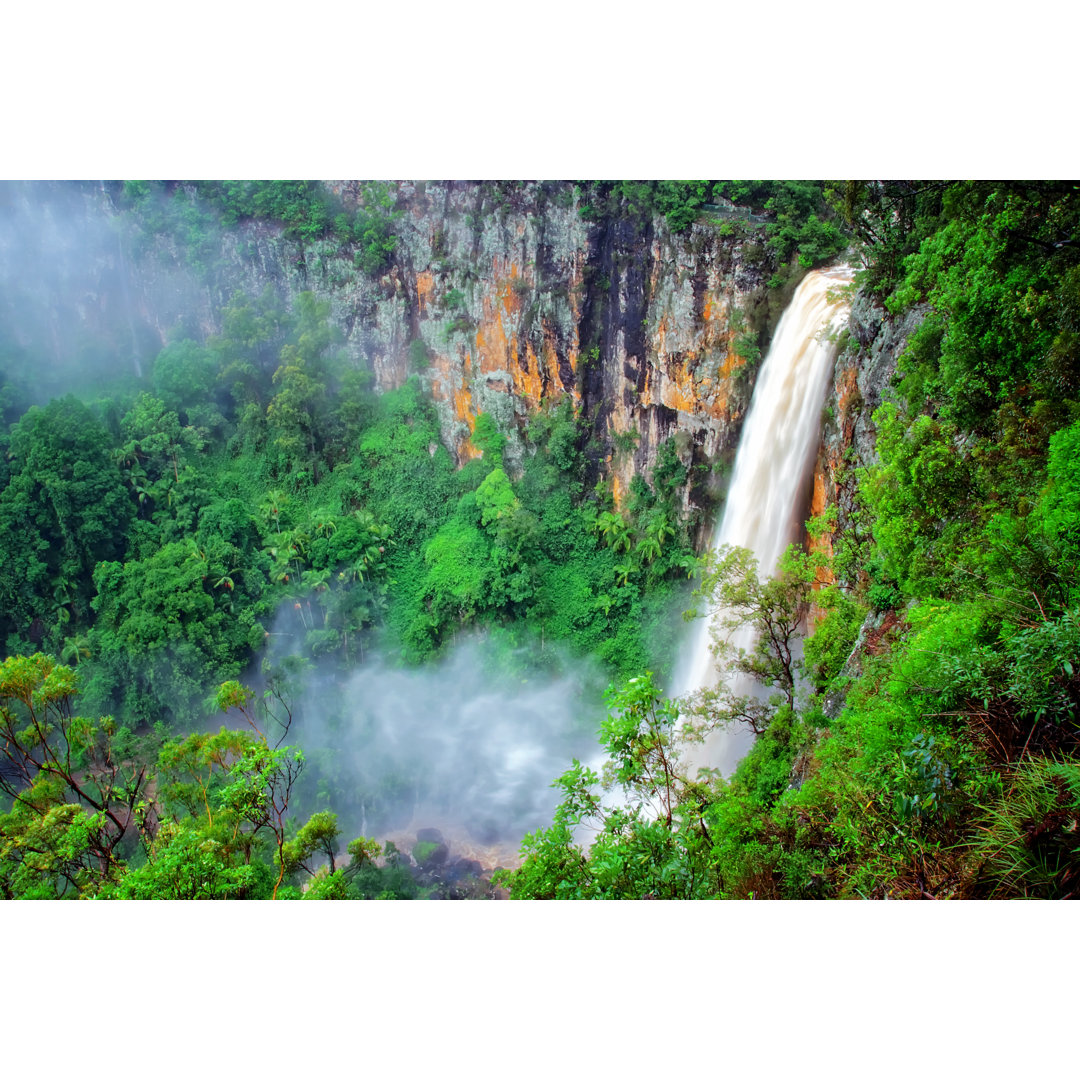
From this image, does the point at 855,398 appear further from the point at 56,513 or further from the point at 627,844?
the point at 56,513

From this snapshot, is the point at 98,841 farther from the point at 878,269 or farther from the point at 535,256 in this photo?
the point at 535,256

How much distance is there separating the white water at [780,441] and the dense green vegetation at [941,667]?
166cm

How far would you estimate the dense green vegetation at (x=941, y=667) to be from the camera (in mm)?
3064

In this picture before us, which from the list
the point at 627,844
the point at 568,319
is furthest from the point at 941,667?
the point at 568,319

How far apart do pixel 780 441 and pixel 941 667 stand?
4651mm

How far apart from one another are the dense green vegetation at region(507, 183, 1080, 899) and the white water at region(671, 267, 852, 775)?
166 cm

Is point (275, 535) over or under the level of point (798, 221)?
under

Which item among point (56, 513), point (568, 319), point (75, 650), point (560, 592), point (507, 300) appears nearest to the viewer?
point (75, 650)

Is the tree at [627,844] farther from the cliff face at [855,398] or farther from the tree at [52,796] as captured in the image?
the tree at [52,796]

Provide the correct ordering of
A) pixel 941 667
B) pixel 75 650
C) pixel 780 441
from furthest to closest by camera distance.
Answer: pixel 75 650, pixel 780 441, pixel 941 667

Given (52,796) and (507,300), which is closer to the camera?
(52,796)

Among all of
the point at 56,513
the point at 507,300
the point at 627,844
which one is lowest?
the point at 56,513

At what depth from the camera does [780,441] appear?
7652 mm

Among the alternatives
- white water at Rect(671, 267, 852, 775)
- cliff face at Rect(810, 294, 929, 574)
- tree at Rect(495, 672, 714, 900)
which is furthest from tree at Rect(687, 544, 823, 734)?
tree at Rect(495, 672, 714, 900)
